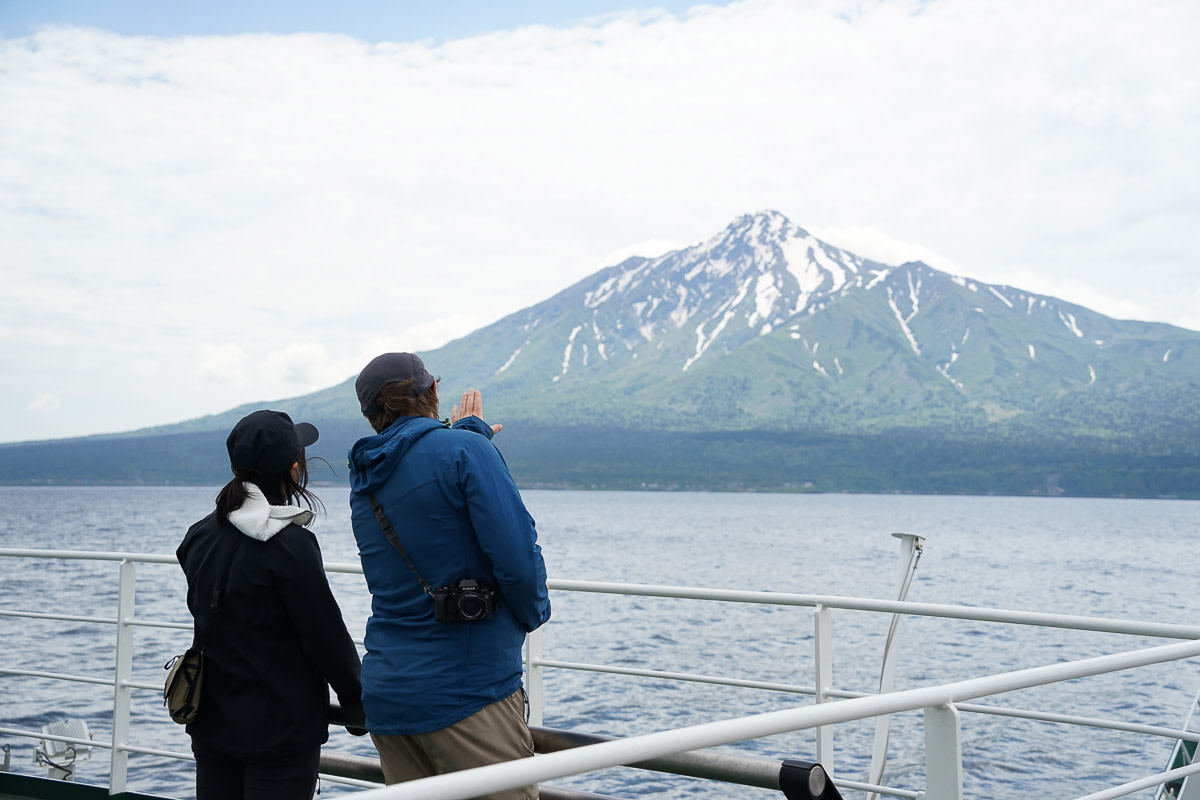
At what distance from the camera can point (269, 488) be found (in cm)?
256

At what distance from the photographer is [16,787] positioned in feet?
14.1

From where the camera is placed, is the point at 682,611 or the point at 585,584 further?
the point at 682,611

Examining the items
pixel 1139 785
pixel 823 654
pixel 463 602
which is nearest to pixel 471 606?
pixel 463 602

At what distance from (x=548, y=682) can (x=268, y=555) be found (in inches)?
747

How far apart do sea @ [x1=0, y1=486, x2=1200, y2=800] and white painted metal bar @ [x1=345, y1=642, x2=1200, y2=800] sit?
21.7ft

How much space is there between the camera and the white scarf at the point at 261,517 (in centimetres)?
244

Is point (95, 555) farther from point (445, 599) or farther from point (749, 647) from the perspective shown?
point (749, 647)

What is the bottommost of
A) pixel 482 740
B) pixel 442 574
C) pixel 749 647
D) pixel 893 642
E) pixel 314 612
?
pixel 749 647

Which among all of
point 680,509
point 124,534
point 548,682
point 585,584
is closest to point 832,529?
point 680,509

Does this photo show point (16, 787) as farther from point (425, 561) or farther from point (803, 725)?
point (803, 725)

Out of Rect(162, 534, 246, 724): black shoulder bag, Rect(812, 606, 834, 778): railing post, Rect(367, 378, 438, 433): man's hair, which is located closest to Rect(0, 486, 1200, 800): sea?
Rect(812, 606, 834, 778): railing post

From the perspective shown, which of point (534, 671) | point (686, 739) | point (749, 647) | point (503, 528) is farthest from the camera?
point (749, 647)

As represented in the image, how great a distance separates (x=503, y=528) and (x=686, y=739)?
38.7 inches

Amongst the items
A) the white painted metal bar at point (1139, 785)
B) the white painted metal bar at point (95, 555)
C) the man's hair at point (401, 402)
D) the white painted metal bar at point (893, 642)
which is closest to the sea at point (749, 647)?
the white painted metal bar at point (893, 642)
